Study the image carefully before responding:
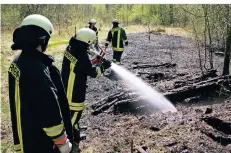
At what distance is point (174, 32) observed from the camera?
25.8 m

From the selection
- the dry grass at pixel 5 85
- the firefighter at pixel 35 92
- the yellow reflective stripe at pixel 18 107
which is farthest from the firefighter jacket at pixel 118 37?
the yellow reflective stripe at pixel 18 107

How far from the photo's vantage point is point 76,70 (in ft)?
17.0

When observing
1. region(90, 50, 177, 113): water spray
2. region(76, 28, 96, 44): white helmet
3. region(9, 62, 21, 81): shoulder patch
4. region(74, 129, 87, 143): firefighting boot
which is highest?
region(76, 28, 96, 44): white helmet

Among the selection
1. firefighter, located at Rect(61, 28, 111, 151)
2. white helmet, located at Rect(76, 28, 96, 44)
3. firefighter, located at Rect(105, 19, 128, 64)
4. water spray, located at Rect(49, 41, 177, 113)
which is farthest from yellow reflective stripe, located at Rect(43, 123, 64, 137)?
firefighter, located at Rect(105, 19, 128, 64)

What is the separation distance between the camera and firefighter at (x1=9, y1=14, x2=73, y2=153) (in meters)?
2.91

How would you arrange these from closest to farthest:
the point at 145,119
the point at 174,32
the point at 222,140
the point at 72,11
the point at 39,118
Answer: the point at 39,118 → the point at 222,140 → the point at 145,119 → the point at 72,11 → the point at 174,32

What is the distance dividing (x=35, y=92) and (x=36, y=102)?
95 millimetres

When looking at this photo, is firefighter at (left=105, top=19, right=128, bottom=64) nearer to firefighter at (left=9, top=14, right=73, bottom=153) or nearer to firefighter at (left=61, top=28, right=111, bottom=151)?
firefighter at (left=61, top=28, right=111, bottom=151)

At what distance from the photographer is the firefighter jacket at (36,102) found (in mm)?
2900

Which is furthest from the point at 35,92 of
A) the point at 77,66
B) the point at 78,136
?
the point at 78,136

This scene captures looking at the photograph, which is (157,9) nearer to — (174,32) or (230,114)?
(174,32)

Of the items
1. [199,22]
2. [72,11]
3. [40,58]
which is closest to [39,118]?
[40,58]

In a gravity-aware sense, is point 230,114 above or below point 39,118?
below

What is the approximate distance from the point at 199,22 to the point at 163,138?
263 inches
